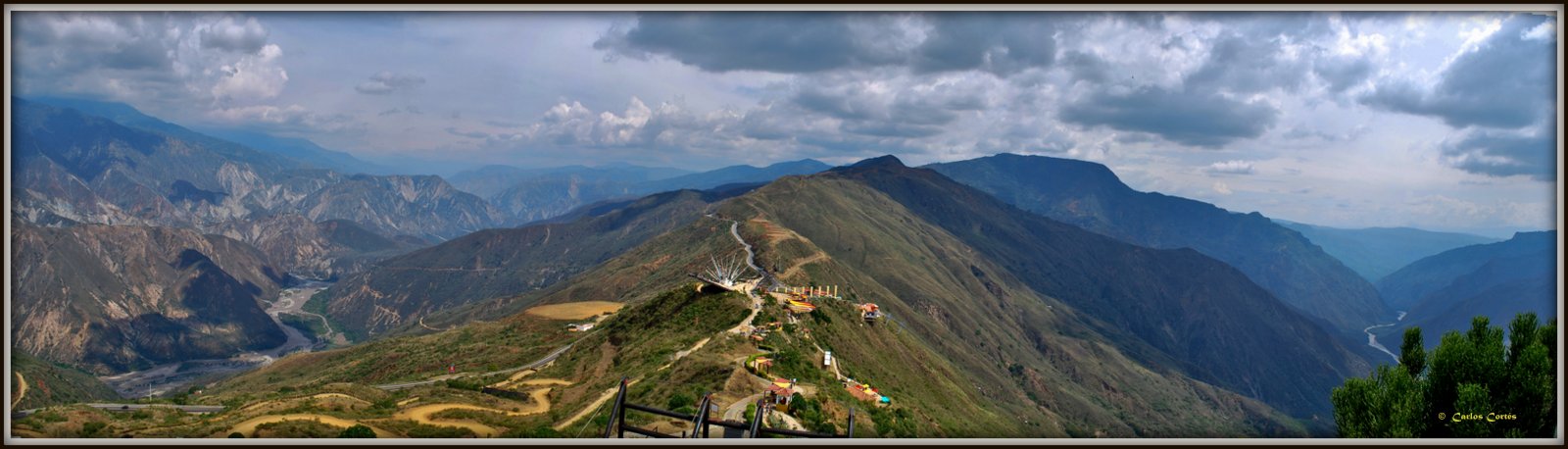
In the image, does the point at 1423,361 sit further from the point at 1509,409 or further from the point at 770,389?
the point at 770,389

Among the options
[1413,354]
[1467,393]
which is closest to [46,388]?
[1413,354]

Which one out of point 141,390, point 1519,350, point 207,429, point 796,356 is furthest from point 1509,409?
point 141,390

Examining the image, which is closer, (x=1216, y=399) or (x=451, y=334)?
(x=451, y=334)

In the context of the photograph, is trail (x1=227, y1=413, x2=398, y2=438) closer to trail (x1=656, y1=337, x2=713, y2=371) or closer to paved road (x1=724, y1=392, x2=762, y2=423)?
paved road (x1=724, y1=392, x2=762, y2=423)

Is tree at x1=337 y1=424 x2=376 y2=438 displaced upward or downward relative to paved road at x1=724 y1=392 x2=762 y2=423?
upward

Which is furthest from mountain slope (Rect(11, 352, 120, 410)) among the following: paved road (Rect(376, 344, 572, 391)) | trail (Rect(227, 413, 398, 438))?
trail (Rect(227, 413, 398, 438))

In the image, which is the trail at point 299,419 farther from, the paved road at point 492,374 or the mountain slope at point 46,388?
the mountain slope at point 46,388
